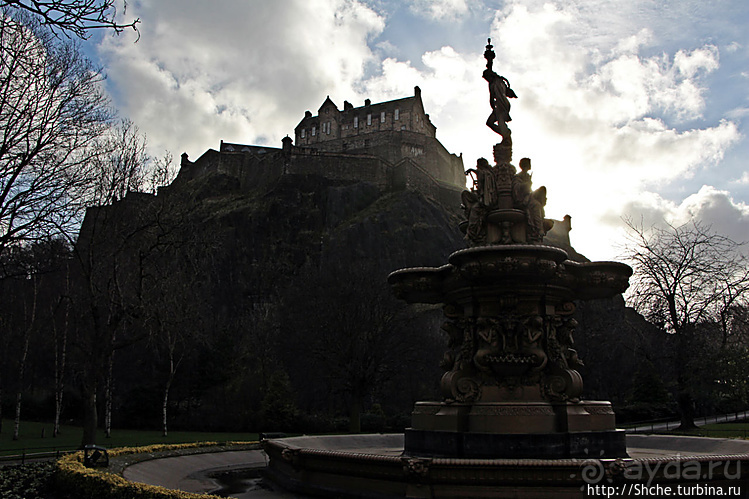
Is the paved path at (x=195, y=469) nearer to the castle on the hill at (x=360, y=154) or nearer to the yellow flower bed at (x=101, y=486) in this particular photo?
the yellow flower bed at (x=101, y=486)

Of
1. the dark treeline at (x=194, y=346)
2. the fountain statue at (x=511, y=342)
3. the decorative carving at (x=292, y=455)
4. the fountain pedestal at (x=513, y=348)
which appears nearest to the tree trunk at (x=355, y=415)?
the dark treeline at (x=194, y=346)

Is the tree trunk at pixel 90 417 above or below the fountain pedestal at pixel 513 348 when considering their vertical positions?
below

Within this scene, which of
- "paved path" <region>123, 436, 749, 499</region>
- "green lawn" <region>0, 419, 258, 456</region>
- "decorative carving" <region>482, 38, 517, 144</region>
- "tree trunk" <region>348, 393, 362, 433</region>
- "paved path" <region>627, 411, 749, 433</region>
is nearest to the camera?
"paved path" <region>123, 436, 749, 499</region>

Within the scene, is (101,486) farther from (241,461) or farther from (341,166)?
(341,166)

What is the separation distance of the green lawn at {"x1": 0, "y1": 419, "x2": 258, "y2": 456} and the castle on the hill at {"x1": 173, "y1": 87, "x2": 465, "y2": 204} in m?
49.6

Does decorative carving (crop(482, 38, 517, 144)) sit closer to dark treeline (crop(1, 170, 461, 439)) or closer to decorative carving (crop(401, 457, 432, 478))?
decorative carving (crop(401, 457, 432, 478))

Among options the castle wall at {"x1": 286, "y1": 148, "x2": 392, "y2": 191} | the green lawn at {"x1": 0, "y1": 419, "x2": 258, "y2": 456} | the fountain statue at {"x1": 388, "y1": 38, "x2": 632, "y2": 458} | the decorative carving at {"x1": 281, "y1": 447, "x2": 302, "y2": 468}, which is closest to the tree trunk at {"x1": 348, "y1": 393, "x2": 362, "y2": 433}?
the green lawn at {"x1": 0, "y1": 419, "x2": 258, "y2": 456}

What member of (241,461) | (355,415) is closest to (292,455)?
(241,461)

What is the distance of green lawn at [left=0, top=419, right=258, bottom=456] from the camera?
21705mm

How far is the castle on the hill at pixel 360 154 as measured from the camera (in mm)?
84062

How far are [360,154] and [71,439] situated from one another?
65160 mm

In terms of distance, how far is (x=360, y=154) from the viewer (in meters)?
86.4

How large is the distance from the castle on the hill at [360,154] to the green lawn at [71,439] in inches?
1952

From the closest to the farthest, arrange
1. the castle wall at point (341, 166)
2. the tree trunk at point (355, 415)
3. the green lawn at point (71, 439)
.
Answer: the green lawn at point (71, 439), the tree trunk at point (355, 415), the castle wall at point (341, 166)
